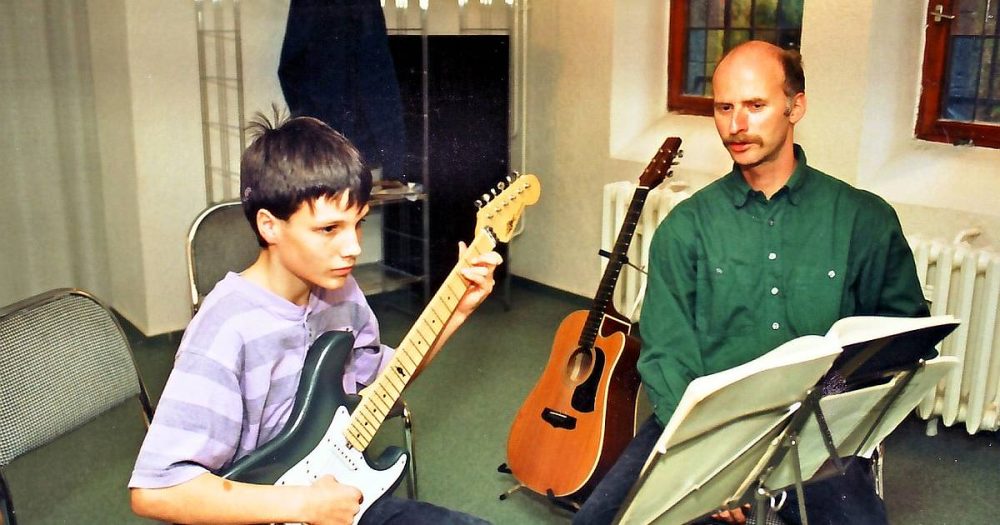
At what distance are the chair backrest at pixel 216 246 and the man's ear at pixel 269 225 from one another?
29.1 inches

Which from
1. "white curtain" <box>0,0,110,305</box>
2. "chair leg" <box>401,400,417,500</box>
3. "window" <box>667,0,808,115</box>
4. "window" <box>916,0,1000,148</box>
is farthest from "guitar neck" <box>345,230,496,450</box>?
"window" <box>667,0,808,115</box>

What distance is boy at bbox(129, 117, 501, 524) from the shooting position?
1.34 m

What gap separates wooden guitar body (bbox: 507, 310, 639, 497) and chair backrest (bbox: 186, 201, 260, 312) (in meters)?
0.84

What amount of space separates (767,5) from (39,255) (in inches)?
105

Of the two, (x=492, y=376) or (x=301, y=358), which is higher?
(x=301, y=358)

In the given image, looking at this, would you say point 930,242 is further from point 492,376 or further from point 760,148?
point 492,376

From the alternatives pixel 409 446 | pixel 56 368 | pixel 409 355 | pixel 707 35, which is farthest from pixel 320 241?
pixel 707 35

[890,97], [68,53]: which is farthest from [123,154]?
[890,97]

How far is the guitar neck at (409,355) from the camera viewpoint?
5.05 ft

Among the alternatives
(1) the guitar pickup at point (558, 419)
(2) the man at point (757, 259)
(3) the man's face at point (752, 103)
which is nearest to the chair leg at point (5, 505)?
(2) the man at point (757, 259)

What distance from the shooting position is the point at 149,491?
1329 mm

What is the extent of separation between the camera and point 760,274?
76.9 inches

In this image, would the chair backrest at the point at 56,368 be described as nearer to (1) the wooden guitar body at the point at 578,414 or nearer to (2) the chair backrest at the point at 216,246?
(2) the chair backrest at the point at 216,246

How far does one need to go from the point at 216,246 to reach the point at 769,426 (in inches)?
54.5
